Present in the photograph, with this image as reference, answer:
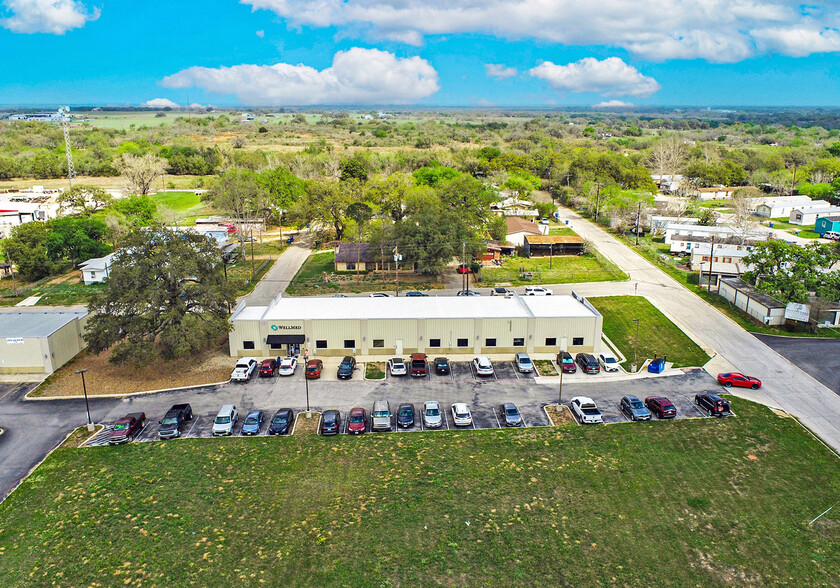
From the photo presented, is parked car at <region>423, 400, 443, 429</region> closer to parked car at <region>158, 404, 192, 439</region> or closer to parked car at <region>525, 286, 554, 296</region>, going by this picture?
parked car at <region>158, 404, 192, 439</region>

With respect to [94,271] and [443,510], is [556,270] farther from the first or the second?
[94,271]

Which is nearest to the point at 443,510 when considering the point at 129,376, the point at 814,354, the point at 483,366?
the point at 483,366

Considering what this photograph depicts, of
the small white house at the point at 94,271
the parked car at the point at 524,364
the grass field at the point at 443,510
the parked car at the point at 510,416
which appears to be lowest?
the grass field at the point at 443,510

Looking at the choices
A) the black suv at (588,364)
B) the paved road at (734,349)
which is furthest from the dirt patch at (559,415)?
A: the paved road at (734,349)

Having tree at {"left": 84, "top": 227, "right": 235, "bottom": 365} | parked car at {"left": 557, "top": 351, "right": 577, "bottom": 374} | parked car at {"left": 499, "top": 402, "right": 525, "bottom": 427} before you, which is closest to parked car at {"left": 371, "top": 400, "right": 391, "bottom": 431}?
parked car at {"left": 499, "top": 402, "right": 525, "bottom": 427}

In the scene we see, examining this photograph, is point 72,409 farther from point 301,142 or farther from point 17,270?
point 301,142

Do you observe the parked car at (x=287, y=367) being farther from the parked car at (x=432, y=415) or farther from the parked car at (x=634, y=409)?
the parked car at (x=634, y=409)
